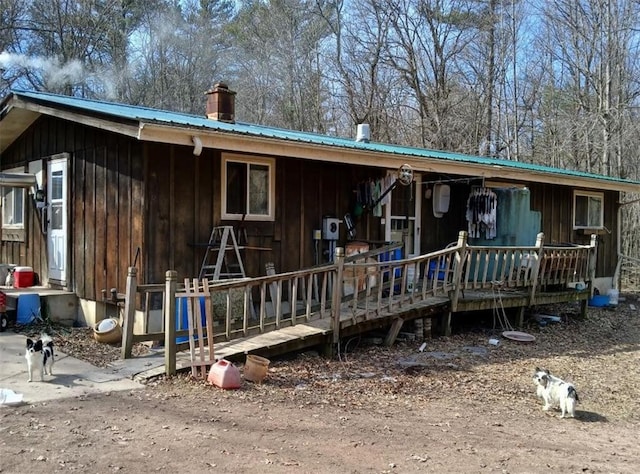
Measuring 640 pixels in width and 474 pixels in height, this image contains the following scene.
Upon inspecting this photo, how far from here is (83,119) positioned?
26.1 ft

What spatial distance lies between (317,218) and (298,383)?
3839 millimetres

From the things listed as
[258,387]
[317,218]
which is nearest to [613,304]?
[317,218]

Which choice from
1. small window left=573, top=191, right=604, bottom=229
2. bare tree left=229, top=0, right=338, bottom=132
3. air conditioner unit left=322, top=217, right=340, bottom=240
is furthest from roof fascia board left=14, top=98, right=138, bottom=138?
bare tree left=229, top=0, right=338, bottom=132

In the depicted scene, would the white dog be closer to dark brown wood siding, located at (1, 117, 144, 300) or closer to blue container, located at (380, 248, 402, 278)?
blue container, located at (380, 248, 402, 278)

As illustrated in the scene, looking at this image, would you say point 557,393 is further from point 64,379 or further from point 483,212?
point 483,212

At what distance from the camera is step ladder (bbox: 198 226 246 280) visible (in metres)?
8.12

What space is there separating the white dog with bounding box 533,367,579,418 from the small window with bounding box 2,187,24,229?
932cm

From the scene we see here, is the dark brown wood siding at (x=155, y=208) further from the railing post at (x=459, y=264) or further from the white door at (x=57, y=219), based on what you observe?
the railing post at (x=459, y=264)

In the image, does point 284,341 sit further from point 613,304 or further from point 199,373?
point 613,304

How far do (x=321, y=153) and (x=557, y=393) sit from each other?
4.55 meters

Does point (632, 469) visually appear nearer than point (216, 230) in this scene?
Yes

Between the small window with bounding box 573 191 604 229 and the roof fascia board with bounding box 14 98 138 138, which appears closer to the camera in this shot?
the roof fascia board with bounding box 14 98 138 138

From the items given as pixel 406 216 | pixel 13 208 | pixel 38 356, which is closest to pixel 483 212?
pixel 406 216

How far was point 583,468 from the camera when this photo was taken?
4438 millimetres
